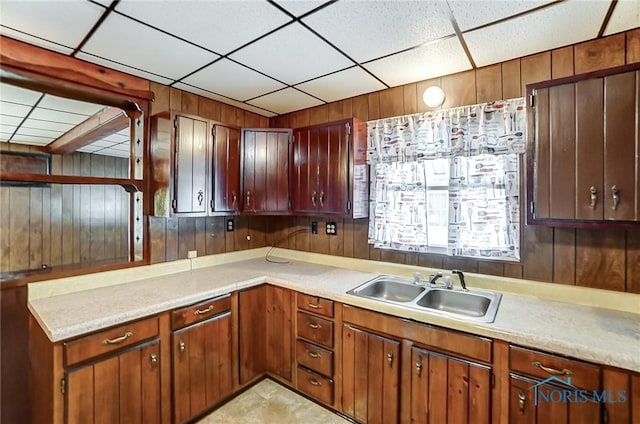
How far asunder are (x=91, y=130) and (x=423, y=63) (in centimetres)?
284

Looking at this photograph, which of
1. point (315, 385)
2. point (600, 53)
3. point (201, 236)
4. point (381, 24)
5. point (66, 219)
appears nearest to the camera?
point (381, 24)

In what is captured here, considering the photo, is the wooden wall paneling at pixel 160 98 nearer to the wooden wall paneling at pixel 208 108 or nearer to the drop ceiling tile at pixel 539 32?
the wooden wall paneling at pixel 208 108

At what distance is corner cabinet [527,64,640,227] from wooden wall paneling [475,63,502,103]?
14.1 inches

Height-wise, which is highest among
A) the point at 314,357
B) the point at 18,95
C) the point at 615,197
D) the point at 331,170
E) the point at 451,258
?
the point at 18,95

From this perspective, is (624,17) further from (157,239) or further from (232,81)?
(157,239)

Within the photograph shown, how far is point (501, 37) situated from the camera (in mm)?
1690

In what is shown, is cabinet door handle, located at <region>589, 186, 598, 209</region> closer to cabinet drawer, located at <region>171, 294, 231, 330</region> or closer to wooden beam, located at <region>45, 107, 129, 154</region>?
cabinet drawer, located at <region>171, 294, 231, 330</region>

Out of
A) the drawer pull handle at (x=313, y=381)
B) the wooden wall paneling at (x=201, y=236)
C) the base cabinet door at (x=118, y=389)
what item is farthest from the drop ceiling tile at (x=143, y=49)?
the drawer pull handle at (x=313, y=381)

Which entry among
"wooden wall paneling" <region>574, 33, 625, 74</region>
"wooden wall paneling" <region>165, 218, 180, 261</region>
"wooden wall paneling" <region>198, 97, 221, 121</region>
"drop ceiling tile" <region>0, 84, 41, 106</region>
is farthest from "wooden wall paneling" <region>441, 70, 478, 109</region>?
"drop ceiling tile" <region>0, 84, 41, 106</region>

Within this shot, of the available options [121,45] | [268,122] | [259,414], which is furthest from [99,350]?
[268,122]

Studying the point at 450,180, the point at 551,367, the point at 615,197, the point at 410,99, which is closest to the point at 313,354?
the point at 551,367

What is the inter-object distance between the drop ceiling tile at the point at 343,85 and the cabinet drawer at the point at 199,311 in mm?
1833

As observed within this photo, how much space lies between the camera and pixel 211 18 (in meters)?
1.50

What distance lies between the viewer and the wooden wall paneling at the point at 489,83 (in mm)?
2025
